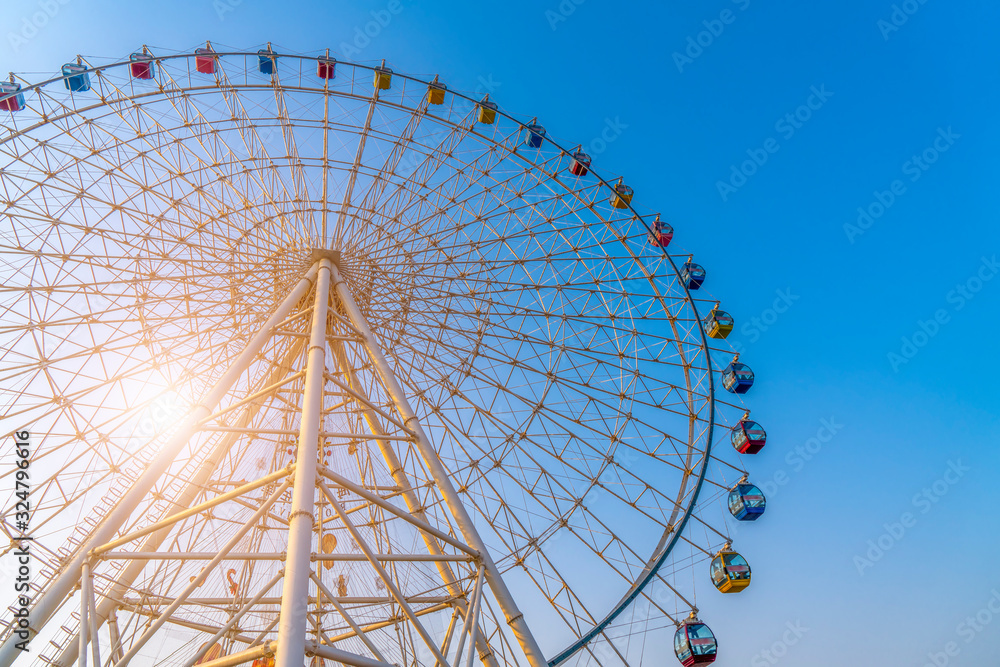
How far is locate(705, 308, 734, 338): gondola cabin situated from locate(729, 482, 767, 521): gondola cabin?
563 cm

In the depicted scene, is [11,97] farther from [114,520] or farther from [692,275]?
[692,275]

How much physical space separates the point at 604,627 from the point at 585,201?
14.2 m

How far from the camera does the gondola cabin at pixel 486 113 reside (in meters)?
23.4

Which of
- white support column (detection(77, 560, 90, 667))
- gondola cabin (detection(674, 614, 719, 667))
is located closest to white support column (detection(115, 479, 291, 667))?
white support column (detection(77, 560, 90, 667))

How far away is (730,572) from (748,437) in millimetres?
4912

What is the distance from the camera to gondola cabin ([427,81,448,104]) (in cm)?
2353

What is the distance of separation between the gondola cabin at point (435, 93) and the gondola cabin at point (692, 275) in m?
11.1

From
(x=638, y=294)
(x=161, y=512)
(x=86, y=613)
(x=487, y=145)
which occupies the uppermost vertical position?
(x=487, y=145)

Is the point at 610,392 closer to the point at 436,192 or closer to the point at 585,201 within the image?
the point at 585,201

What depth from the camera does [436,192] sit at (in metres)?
22.4

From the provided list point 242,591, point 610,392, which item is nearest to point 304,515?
point 242,591

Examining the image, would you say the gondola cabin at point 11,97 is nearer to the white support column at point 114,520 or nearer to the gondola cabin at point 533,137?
the white support column at point 114,520

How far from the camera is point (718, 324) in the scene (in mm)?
23188

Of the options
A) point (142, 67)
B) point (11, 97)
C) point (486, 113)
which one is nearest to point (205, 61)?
point (142, 67)
